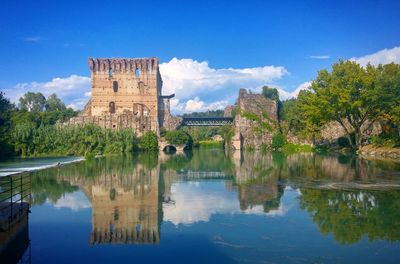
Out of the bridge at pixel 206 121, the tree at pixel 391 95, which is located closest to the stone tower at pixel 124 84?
the bridge at pixel 206 121

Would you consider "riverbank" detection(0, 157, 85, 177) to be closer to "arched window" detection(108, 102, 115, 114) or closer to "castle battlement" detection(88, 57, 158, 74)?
"arched window" detection(108, 102, 115, 114)

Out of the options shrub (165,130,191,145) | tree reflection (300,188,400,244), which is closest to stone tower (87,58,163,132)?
shrub (165,130,191,145)

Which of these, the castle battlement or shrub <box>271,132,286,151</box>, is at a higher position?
the castle battlement

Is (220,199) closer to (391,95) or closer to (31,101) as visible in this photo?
(391,95)

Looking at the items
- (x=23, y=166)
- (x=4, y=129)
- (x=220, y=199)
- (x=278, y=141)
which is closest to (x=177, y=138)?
(x=278, y=141)

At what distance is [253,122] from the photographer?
5934 cm

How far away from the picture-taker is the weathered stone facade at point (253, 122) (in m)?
58.5

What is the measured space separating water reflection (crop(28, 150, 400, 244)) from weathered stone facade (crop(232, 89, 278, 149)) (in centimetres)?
3574

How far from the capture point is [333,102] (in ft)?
135

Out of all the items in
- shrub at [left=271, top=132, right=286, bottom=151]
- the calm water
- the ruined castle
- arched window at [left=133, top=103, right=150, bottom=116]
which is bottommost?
the calm water

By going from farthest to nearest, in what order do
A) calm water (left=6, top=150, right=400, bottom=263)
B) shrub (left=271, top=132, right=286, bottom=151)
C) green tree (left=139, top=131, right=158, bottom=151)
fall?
1. shrub (left=271, top=132, right=286, bottom=151)
2. green tree (left=139, top=131, right=158, bottom=151)
3. calm water (left=6, top=150, right=400, bottom=263)

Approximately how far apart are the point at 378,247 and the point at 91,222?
757 cm

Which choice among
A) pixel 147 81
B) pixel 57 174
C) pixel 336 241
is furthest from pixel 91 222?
pixel 147 81

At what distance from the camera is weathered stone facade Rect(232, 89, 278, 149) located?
5847 cm
